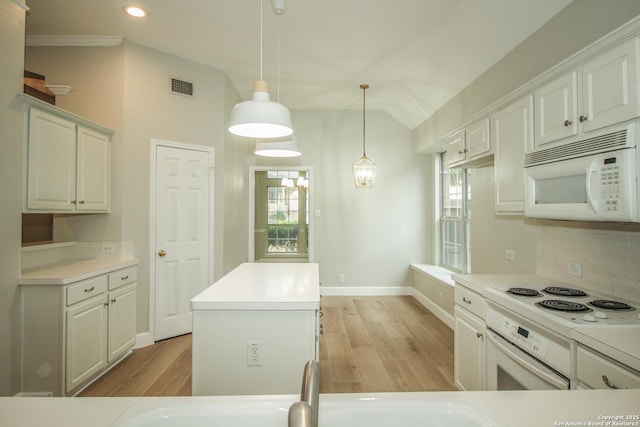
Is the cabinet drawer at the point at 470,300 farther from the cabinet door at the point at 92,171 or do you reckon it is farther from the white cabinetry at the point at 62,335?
the cabinet door at the point at 92,171

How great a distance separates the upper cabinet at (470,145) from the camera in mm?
2594

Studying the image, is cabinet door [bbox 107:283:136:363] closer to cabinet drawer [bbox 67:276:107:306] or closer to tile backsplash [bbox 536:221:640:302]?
cabinet drawer [bbox 67:276:107:306]

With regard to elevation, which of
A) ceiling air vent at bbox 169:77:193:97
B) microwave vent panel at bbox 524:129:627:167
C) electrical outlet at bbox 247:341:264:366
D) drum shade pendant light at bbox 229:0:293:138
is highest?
ceiling air vent at bbox 169:77:193:97

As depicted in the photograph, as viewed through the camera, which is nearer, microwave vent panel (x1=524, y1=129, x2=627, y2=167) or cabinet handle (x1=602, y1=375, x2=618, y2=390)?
cabinet handle (x1=602, y1=375, x2=618, y2=390)

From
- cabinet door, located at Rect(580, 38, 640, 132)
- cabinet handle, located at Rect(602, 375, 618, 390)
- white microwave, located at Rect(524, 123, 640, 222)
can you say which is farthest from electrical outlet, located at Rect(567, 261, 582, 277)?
cabinet handle, located at Rect(602, 375, 618, 390)

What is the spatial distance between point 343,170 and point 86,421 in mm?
4903

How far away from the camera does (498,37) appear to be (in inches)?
103

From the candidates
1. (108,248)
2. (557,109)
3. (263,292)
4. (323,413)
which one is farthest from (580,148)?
(108,248)

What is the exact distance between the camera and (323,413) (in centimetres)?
75

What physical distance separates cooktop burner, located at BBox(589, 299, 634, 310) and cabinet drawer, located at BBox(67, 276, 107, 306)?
3.31m

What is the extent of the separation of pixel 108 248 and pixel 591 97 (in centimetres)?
394

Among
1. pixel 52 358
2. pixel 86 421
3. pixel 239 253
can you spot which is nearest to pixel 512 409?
pixel 86 421

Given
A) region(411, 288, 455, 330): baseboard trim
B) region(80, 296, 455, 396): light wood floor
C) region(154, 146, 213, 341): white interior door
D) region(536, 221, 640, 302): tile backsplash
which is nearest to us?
region(536, 221, 640, 302): tile backsplash

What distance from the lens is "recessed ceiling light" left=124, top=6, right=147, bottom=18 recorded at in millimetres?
2736
